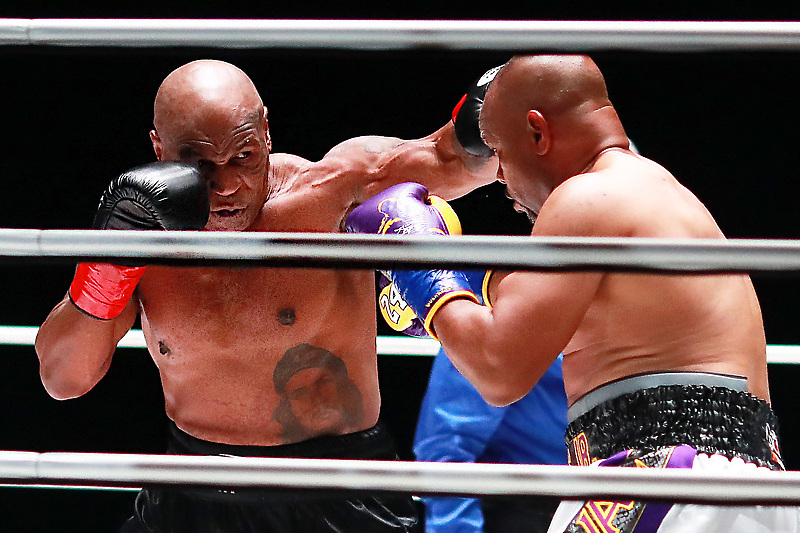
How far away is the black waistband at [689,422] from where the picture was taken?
1.09 meters

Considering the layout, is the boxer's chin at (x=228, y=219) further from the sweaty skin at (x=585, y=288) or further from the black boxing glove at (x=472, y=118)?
the sweaty skin at (x=585, y=288)

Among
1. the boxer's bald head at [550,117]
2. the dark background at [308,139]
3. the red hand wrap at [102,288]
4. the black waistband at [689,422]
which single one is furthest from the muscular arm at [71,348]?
the dark background at [308,139]

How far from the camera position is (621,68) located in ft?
8.45

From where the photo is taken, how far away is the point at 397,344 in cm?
193

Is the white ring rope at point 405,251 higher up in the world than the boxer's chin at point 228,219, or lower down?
higher up

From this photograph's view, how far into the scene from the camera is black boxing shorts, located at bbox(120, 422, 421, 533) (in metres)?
1.73

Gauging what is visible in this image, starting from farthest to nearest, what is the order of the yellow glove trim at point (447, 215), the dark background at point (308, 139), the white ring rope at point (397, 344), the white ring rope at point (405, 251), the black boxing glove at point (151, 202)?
the dark background at point (308, 139)
the white ring rope at point (397, 344)
the yellow glove trim at point (447, 215)
the black boxing glove at point (151, 202)
the white ring rope at point (405, 251)

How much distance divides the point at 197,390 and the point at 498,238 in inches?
48.3

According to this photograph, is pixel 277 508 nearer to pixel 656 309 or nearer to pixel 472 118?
pixel 472 118

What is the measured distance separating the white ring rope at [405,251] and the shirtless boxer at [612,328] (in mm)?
381

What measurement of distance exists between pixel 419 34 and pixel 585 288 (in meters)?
0.45

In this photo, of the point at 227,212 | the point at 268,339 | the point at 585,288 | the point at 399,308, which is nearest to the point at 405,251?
the point at 585,288

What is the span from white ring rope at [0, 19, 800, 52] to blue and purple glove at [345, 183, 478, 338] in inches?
17.0

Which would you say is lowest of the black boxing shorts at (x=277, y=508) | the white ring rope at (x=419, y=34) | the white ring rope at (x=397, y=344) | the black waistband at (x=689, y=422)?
the black boxing shorts at (x=277, y=508)
